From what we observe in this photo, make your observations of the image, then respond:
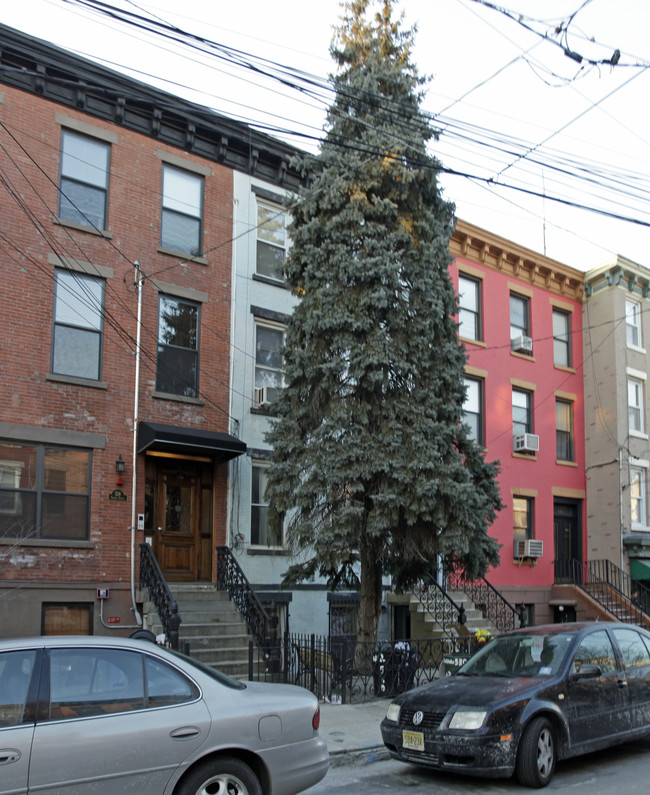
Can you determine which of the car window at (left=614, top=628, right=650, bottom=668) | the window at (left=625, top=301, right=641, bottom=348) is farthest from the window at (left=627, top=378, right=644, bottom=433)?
the car window at (left=614, top=628, right=650, bottom=668)

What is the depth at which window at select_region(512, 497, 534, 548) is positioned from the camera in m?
22.5

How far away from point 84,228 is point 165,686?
36.1 ft

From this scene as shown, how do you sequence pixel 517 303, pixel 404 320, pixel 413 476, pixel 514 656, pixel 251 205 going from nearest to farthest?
pixel 514 656
pixel 413 476
pixel 404 320
pixel 251 205
pixel 517 303

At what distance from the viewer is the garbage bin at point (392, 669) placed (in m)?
12.4

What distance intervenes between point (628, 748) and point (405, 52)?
37.2 feet

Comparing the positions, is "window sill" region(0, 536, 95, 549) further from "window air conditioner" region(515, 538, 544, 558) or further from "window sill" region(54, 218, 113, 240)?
"window air conditioner" region(515, 538, 544, 558)

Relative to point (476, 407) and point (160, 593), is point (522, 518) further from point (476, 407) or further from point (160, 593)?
point (160, 593)

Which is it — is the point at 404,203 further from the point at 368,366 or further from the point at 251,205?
the point at 251,205

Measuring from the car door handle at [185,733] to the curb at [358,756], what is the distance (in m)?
3.65

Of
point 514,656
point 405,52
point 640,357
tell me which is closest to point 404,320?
point 405,52

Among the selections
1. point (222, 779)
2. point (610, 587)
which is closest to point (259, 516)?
point (610, 587)

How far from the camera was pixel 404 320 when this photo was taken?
1322 cm

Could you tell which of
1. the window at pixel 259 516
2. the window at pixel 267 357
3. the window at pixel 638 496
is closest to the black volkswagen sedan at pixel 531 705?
the window at pixel 259 516

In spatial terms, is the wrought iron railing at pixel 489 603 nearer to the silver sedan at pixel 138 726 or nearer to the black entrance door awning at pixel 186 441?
→ the black entrance door awning at pixel 186 441
